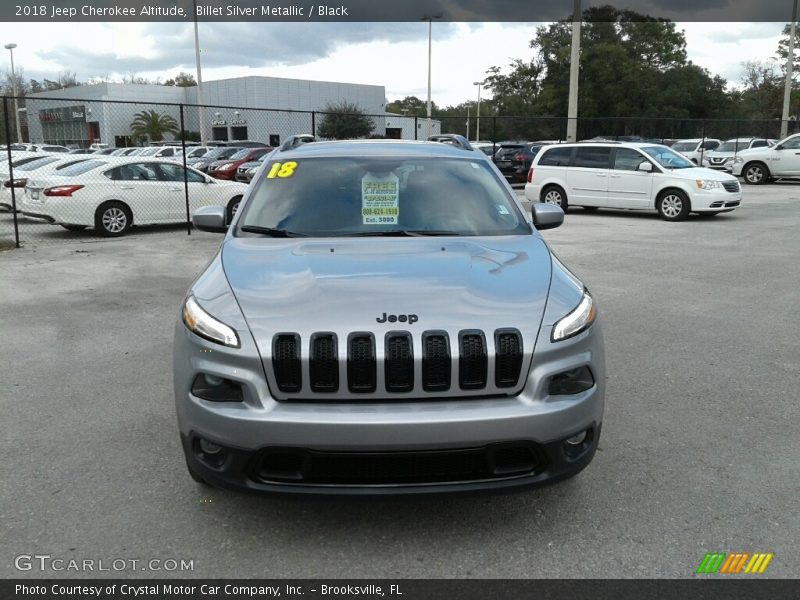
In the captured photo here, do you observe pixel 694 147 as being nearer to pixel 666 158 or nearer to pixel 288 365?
pixel 666 158

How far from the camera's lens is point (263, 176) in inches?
183

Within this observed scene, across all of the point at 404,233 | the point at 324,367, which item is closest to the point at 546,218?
the point at 404,233

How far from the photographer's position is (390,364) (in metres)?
2.80

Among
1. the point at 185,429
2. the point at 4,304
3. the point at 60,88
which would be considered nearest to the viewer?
the point at 185,429

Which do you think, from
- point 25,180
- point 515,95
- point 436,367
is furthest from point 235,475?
point 515,95

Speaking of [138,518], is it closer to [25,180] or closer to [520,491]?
[520,491]

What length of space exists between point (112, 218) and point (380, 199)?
10.9m

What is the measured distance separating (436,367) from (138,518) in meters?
1.62

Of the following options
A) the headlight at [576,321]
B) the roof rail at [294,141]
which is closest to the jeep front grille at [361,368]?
the headlight at [576,321]

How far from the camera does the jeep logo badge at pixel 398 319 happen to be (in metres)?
2.90

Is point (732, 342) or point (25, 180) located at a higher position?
point (25, 180)

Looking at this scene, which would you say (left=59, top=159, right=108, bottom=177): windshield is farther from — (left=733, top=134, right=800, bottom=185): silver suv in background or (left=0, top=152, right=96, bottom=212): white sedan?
(left=733, top=134, right=800, bottom=185): silver suv in background

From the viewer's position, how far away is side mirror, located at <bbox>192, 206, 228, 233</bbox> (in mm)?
4574

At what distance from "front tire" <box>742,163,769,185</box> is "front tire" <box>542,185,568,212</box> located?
39.9 ft
